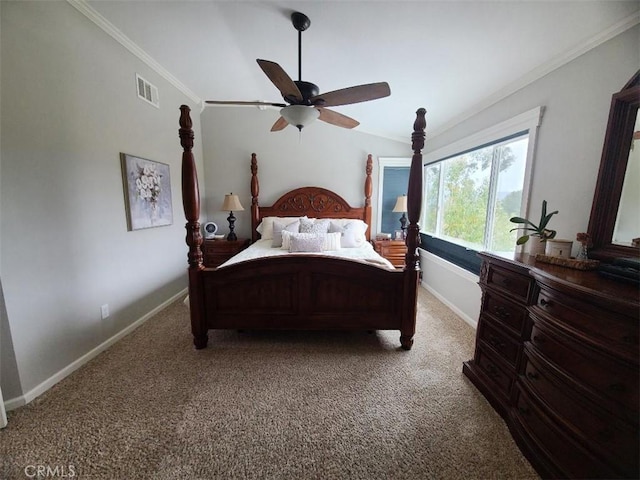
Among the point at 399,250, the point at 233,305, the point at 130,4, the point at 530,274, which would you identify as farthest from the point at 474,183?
the point at 130,4

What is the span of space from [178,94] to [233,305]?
2.93 metres

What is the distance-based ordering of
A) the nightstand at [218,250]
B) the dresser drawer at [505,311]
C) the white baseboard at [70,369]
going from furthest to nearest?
the nightstand at [218,250]
the white baseboard at [70,369]
the dresser drawer at [505,311]

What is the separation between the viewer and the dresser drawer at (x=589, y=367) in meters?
0.86

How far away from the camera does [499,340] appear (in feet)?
5.00

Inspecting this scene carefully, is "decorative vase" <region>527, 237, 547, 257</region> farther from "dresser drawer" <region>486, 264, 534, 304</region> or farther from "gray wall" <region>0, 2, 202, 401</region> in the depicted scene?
"gray wall" <region>0, 2, 202, 401</region>

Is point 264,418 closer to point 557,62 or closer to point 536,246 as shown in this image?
point 536,246

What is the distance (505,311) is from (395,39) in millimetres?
2120

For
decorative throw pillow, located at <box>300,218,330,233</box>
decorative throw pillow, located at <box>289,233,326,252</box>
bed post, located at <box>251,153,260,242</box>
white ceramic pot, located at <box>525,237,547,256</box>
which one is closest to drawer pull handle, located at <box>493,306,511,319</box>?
white ceramic pot, located at <box>525,237,547,256</box>

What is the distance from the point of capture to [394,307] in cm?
210

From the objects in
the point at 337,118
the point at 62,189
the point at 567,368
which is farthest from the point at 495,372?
the point at 62,189

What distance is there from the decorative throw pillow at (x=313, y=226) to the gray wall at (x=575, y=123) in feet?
7.67

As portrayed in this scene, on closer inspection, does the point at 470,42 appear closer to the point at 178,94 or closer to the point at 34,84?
the point at 34,84

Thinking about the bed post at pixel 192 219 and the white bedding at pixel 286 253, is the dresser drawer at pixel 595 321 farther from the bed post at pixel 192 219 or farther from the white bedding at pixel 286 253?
the bed post at pixel 192 219
